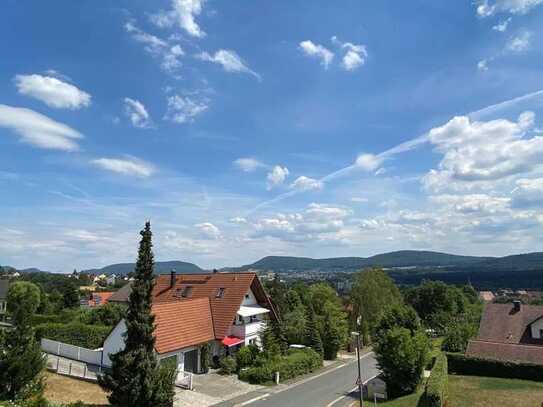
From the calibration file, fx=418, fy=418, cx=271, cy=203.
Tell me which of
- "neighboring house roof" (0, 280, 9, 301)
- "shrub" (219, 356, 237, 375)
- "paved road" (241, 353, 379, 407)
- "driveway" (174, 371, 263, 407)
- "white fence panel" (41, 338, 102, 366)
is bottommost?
"paved road" (241, 353, 379, 407)

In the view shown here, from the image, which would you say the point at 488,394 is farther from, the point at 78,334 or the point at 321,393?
the point at 78,334

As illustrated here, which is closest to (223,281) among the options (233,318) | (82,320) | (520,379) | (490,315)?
(233,318)

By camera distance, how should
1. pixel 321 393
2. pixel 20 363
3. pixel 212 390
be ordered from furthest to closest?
1. pixel 321 393
2. pixel 212 390
3. pixel 20 363

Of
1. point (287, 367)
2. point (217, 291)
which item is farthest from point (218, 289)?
point (287, 367)

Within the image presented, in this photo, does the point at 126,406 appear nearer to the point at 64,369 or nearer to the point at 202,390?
the point at 202,390

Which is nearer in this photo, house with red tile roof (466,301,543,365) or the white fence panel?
the white fence panel

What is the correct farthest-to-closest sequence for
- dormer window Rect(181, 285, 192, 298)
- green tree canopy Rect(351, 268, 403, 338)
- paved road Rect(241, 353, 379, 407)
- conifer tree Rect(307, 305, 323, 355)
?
green tree canopy Rect(351, 268, 403, 338), dormer window Rect(181, 285, 192, 298), conifer tree Rect(307, 305, 323, 355), paved road Rect(241, 353, 379, 407)

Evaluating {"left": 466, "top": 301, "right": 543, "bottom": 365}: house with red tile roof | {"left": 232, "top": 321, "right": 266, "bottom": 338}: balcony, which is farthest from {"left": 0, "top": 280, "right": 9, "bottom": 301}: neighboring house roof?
{"left": 466, "top": 301, "right": 543, "bottom": 365}: house with red tile roof

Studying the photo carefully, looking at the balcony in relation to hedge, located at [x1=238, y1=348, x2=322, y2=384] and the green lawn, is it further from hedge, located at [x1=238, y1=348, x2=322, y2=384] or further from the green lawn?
the green lawn

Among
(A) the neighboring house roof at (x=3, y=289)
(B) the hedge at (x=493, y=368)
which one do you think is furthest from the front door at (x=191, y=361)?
(A) the neighboring house roof at (x=3, y=289)
